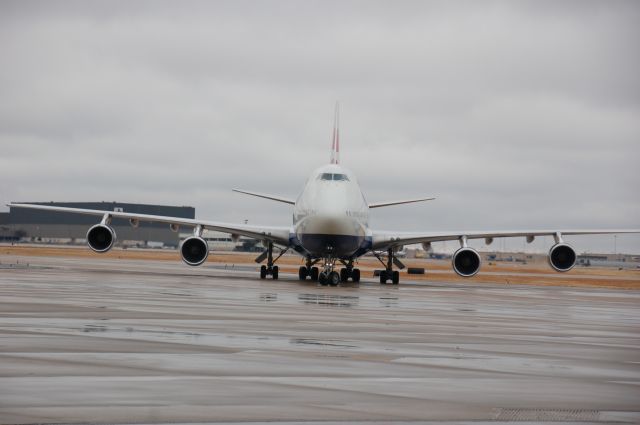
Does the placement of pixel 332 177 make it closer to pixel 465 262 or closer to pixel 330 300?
pixel 465 262

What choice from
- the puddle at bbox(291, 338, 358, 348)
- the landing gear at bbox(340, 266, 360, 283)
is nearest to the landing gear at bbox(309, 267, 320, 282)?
the landing gear at bbox(340, 266, 360, 283)

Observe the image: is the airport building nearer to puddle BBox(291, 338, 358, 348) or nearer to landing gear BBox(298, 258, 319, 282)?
landing gear BBox(298, 258, 319, 282)

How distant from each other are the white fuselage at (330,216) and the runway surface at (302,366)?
18.6 metres

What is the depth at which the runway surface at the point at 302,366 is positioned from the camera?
322 inches

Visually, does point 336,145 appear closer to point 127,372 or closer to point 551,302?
point 551,302

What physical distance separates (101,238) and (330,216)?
36.9ft

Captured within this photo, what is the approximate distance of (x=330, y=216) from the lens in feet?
130

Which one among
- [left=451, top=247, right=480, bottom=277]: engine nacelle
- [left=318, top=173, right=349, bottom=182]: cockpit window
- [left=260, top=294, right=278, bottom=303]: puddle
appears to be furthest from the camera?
[left=451, top=247, right=480, bottom=277]: engine nacelle

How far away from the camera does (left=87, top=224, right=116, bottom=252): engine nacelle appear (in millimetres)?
44125

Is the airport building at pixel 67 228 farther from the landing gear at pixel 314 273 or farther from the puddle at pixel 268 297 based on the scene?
the puddle at pixel 268 297

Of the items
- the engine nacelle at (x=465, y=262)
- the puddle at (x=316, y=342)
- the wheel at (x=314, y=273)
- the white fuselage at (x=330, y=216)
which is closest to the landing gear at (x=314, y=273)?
the wheel at (x=314, y=273)

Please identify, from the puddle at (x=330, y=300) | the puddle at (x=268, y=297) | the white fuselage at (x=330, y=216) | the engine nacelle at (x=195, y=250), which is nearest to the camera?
the puddle at (x=330, y=300)

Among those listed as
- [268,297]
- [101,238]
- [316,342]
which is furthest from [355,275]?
[316,342]

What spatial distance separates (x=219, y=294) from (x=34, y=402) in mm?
19503
